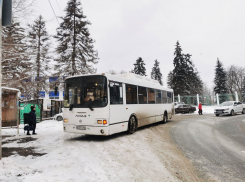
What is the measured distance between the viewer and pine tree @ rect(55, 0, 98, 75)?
23078 millimetres

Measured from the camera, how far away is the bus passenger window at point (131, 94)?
373 inches

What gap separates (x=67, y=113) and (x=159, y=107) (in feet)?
24.1

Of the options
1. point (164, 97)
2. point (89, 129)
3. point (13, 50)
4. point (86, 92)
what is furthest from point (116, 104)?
point (164, 97)

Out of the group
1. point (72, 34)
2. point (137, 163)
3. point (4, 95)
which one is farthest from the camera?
point (72, 34)

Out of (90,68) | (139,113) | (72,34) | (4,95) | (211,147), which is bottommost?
(211,147)

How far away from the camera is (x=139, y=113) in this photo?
34.4ft

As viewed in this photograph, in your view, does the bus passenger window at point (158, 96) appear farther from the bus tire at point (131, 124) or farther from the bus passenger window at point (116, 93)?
the bus passenger window at point (116, 93)

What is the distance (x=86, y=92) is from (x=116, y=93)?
1.37m

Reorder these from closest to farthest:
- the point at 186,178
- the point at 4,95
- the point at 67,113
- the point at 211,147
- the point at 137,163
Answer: the point at 186,178
the point at 137,163
the point at 211,147
the point at 67,113
the point at 4,95

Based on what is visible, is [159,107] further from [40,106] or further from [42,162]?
[40,106]

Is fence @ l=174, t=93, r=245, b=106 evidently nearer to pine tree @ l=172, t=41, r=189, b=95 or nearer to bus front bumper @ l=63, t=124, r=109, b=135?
pine tree @ l=172, t=41, r=189, b=95

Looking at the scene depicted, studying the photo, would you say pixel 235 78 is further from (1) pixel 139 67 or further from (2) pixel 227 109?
(2) pixel 227 109

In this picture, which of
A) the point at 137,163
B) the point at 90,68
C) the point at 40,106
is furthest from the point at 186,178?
the point at 90,68

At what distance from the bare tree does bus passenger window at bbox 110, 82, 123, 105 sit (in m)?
59.4
